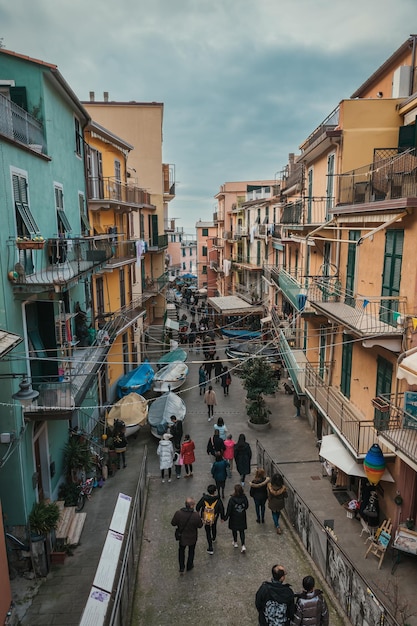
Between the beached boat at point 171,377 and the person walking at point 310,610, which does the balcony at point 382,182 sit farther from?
the beached boat at point 171,377

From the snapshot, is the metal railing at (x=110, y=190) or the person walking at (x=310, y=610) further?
the metal railing at (x=110, y=190)

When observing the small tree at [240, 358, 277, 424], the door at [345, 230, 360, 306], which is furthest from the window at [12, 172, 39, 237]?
the small tree at [240, 358, 277, 424]

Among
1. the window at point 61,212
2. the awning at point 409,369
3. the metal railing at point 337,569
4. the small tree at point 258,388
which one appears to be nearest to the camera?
the metal railing at point 337,569

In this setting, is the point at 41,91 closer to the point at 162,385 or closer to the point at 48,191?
the point at 48,191

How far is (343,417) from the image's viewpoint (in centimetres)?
1342

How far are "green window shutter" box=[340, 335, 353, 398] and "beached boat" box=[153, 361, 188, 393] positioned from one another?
30.6ft

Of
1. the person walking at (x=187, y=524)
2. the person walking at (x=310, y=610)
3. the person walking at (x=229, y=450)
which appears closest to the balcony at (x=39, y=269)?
the person walking at (x=187, y=524)

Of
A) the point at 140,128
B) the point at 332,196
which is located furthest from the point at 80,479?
the point at 140,128

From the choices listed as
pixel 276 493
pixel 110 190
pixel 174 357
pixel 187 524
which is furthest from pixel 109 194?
pixel 187 524

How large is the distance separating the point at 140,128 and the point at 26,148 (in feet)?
79.2

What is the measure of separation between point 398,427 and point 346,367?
506 centimetres

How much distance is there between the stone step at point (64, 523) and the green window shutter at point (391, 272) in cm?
965

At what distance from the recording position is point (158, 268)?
35.8m

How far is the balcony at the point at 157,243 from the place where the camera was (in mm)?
32656
